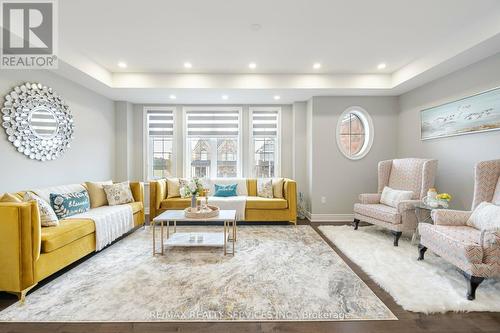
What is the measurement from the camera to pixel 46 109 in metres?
3.40

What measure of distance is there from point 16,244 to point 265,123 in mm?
4575

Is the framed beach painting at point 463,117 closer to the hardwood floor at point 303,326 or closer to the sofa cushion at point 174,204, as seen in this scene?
the hardwood floor at point 303,326

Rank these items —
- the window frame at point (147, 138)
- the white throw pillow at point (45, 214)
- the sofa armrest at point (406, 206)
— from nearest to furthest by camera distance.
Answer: the white throw pillow at point (45, 214)
the sofa armrest at point (406, 206)
the window frame at point (147, 138)

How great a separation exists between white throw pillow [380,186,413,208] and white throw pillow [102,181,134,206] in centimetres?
442

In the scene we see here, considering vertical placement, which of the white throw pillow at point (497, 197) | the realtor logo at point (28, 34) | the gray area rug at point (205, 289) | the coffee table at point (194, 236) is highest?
the realtor logo at point (28, 34)

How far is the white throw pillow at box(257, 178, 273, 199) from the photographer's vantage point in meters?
4.84

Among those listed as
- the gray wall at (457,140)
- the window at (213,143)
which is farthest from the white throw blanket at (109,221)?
the gray wall at (457,140)

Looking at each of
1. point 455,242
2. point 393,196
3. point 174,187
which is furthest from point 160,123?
point 455,242

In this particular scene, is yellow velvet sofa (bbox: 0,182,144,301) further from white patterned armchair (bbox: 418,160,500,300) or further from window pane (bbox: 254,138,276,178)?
window pane (bbox: 254,138,276,178)

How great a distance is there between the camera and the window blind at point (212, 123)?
555 centimetres

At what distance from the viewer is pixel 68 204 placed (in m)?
3.12

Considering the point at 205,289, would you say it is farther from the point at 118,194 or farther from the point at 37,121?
the point at 37,121

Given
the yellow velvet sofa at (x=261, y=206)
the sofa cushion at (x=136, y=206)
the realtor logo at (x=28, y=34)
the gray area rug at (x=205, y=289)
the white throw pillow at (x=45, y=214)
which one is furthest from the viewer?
the yellow velvet sofa at (x=261, y=206)

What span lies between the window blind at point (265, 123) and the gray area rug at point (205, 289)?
9.96 ft
